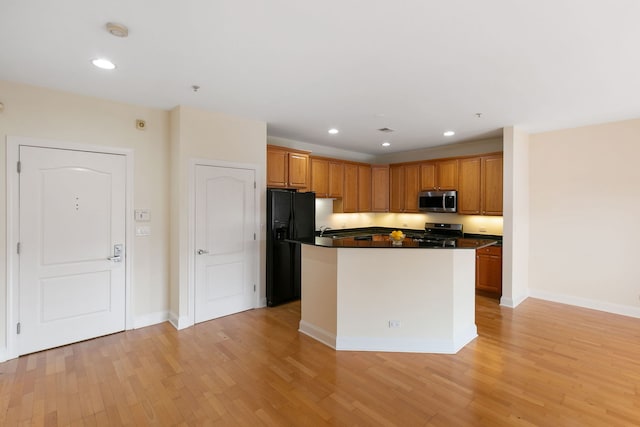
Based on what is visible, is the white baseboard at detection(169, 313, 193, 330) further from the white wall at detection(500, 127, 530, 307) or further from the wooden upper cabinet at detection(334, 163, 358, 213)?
the white wall at detection(500, 127, 530, 307)

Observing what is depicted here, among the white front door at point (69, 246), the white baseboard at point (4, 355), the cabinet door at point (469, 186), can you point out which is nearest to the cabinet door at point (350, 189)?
the cabinet door at point (469, 186)

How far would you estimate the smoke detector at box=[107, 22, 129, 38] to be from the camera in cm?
204

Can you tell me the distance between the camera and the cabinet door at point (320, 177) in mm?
5805

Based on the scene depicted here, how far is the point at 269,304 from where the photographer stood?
182 inches

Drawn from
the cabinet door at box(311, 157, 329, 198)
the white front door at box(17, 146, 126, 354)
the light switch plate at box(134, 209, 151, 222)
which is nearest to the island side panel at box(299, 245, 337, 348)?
the light switch plate at box(134, 209, 151, 222)

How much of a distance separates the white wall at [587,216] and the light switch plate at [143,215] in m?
5.58

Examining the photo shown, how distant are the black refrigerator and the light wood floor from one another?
950 millimetres

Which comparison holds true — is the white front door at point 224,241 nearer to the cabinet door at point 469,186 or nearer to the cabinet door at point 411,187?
the cabinet door at point 411,187

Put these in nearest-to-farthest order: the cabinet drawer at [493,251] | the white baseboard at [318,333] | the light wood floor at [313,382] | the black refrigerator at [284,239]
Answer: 1. the light wood floor at [313,382]
2. the white baseboard at [318,333]
3. the black refrigerator at [284,239]
4. the cabinet drawer at [493,251]

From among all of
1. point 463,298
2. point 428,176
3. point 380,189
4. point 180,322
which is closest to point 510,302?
point 463,298

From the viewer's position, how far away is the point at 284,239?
15.3 ft

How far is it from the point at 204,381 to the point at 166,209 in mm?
2206

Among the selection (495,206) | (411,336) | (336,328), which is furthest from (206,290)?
(495,206)

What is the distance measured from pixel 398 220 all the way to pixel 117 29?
19.8ft
